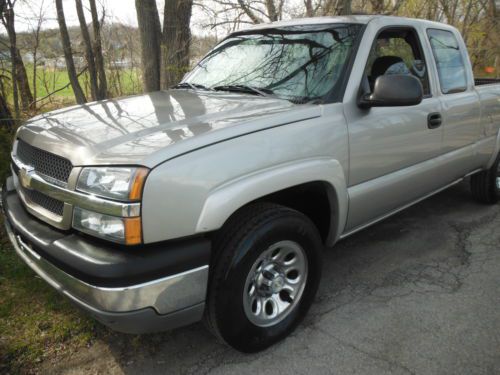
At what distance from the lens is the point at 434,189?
3.77m

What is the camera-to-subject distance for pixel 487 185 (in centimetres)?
462

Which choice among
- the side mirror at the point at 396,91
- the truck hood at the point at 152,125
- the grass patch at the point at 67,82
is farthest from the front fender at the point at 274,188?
the grass patch at the point at 67,82

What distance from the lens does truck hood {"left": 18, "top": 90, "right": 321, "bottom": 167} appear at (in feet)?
6.54

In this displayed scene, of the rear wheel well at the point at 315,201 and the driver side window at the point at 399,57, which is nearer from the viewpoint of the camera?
the rear wheel well at the point at 315,201

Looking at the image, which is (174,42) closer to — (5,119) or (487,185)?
(5,119)

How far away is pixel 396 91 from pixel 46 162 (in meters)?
2.05

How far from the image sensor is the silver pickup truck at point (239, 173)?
1.91 metres

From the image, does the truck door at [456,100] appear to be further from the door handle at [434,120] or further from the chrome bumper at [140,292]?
the chrome bumper at [140,292]

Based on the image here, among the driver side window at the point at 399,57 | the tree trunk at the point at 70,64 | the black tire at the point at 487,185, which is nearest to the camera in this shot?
the driver side window at the point at 399,57

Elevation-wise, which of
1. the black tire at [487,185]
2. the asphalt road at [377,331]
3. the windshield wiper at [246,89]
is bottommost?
the asphalt road at [377,331]

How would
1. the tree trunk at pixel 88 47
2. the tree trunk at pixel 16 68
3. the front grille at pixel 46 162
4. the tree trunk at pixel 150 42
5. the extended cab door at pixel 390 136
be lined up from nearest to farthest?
the front grille at pixel 46 162 → the extended cab door at pixel 390 136 → the tree trunk at pixel 16 68 → the tree trunk at pixel 150 42 → the tree trunk at pixel 88 47

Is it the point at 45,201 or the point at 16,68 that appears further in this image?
the point at 16,68

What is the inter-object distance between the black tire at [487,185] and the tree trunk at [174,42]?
467 cm

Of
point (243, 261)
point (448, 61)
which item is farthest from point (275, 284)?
point (448, 61)
